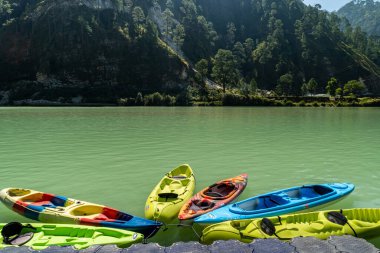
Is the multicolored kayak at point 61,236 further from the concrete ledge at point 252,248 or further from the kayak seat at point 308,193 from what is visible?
the kayak seat at point 308,193

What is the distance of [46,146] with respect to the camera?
2928 centimetres

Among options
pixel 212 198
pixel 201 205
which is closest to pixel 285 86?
pixel 212 198

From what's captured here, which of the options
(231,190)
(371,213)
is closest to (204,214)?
(231,190)

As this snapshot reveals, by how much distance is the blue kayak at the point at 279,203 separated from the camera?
1128 centimetres

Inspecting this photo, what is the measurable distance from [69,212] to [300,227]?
325 inches

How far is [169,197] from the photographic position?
13352mm

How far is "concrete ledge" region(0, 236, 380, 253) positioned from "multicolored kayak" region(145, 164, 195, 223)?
2.52 m

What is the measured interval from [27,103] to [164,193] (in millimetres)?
134213

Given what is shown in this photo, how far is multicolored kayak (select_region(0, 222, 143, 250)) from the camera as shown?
31.2ft

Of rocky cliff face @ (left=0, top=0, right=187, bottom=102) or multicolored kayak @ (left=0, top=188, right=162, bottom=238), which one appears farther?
rocky cliff face @ (left=0, top=0, right=187, bottom=102)

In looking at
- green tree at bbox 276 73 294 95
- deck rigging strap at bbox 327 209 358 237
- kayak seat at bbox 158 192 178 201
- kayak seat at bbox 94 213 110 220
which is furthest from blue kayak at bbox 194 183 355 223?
green tree at bbox 276 73 294 95

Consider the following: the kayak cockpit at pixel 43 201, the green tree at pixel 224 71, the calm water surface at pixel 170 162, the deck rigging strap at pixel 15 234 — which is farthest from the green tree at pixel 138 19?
the deck rigging strap at pixel 15 234

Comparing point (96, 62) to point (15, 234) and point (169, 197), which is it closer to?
point (169, 197)

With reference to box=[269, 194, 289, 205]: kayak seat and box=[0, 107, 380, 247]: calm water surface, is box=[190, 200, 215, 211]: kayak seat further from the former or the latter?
box=[269, 194, 289, 205]: kayak seat
